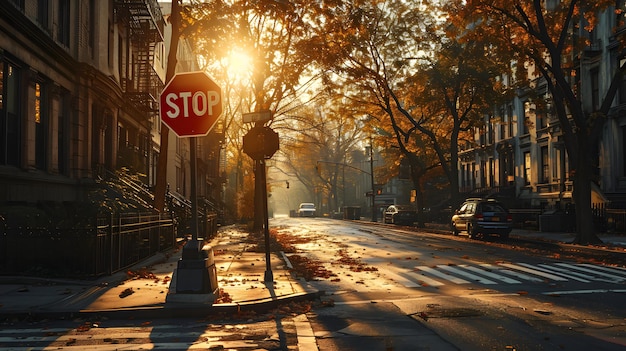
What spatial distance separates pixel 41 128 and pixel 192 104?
33.8 ft

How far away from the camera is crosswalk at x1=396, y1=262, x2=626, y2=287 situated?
12.2 m

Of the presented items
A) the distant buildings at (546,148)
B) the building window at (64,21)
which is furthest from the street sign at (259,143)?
the distant buildings at (546,148)

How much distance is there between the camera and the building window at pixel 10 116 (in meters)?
15.1

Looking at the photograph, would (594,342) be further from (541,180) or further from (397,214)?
(397,214)

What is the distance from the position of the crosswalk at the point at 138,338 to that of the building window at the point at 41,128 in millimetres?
11277

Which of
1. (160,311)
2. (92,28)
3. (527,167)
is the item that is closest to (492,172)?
(527,167)

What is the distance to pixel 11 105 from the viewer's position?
15.8 meters

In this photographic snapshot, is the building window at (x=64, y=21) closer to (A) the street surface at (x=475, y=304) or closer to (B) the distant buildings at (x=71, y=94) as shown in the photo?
(B) the distant buildings at (x=71, y=94)

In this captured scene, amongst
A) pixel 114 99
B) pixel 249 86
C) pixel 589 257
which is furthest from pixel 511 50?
pixel 114 99

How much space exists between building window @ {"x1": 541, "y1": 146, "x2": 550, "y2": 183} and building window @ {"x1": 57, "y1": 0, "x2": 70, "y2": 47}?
32.0 m

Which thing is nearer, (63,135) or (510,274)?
(510,274)

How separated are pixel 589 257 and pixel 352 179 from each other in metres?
91.2

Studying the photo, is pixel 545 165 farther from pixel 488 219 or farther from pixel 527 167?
pixel 488 219

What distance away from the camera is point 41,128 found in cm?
1786
